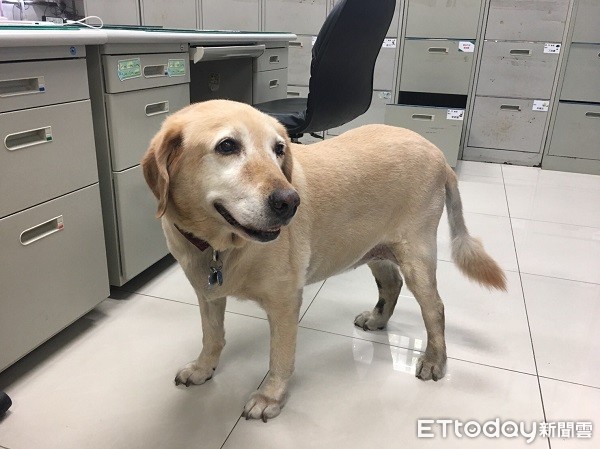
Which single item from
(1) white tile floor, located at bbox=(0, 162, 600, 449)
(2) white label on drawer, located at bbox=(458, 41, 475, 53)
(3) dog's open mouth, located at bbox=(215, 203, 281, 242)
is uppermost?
(2) white label on drawer, located at bbox=(458, 41, 475, 53)

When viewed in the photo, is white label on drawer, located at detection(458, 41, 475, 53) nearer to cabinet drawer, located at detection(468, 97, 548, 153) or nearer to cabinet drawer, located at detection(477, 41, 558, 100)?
cabinet drawer, located at detection(477, 41, 558, 100)

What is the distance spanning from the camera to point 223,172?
91cm

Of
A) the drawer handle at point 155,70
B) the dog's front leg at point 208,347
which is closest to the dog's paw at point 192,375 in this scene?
the dog's front leg at point 208,347

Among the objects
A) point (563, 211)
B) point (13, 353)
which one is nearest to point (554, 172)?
point (563, 211)

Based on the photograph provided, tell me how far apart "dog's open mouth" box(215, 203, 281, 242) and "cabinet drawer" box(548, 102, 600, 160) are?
3.23 metres

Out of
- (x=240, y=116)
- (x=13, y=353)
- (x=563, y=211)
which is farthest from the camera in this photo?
(x=563, y=211)

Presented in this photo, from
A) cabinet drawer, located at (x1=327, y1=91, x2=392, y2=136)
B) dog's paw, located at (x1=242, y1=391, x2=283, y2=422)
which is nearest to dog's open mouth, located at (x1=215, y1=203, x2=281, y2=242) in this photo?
dog's paw, located at (x1=242, y1=391, x2=283, y2=422)

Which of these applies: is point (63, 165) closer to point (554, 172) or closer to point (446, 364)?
point (446, 364)

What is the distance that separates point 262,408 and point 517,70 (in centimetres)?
322

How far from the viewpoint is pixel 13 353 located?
1.23 metres

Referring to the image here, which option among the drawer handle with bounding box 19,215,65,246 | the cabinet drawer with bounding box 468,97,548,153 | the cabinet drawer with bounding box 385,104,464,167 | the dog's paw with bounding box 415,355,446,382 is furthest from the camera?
the cabinet drawer with bounding box 468,97,548,153

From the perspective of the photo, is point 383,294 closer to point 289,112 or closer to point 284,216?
point 284,216

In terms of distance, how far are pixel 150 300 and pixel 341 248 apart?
0.81 meters

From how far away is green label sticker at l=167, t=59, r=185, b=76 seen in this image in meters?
1.68
